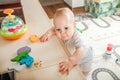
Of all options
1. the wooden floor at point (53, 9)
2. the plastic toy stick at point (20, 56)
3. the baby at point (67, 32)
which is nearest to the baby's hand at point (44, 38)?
the baby at point (67, 32)

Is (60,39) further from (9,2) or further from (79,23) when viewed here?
(79,23)

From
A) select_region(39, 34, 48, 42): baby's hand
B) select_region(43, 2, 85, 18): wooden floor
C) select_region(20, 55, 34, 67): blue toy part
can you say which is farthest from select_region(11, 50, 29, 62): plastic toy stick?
select_region(43, 2, 85, 18): wooden floor

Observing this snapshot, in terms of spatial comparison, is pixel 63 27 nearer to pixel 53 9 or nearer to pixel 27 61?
pixel 27 61

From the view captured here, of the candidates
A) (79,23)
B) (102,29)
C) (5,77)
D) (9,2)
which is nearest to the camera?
(5,77)

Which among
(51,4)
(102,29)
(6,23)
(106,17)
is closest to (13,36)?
(6,23)

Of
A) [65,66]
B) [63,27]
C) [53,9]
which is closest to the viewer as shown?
[65,66]

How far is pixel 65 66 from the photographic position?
0.66 metres

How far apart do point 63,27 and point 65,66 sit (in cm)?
21

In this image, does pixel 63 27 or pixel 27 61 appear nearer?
pixel 27 61

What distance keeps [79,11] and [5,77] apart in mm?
1946

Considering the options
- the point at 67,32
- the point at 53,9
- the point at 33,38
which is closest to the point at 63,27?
the point at 67,32

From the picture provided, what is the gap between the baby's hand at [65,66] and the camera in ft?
2.13

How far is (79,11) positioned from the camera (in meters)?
2.40

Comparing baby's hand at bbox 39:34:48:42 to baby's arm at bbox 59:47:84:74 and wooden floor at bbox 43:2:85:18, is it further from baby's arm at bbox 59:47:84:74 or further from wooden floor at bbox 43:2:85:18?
wooden floor at bbox 43:2:85:18
